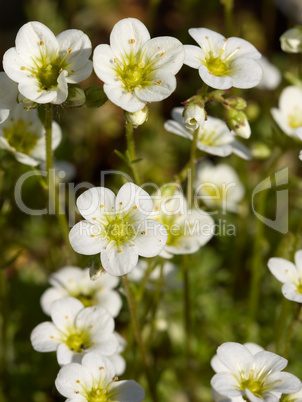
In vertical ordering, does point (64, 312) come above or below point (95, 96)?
below

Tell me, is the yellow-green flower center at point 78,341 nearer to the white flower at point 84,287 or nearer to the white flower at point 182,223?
the white flower at point 84,287

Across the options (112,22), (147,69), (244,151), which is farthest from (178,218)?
(112,22)

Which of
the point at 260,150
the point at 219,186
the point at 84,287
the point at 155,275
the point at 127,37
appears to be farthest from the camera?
the point at 219,186

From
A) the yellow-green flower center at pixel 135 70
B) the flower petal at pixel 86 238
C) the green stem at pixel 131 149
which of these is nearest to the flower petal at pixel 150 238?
the flower petal at pixel 86 238

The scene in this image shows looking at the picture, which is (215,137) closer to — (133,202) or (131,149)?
(131,149)

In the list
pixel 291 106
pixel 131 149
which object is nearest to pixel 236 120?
pixel 131 149

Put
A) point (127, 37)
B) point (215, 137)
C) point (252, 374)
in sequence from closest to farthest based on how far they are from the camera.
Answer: point (252, 374)
point (127, 37)
point (215, 137)
